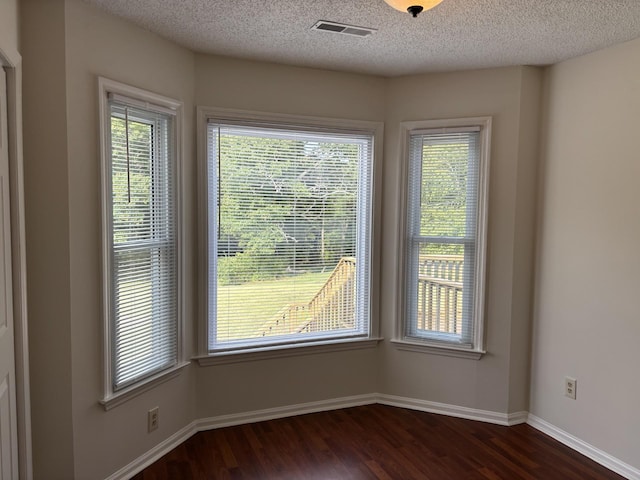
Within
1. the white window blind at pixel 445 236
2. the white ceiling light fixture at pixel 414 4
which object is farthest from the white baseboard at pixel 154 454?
the white ceiling light fixture at pixel 414 4

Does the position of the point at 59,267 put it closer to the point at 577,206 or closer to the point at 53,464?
the point at 53,464

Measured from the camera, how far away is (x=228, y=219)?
3029mm

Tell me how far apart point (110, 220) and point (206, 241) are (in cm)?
70

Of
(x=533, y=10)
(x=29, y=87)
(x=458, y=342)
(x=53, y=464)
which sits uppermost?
(x=533, y=10)

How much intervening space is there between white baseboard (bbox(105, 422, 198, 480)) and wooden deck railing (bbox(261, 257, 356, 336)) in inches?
31.7

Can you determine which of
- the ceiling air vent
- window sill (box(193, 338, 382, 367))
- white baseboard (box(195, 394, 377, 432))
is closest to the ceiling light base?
the ceiling air vent

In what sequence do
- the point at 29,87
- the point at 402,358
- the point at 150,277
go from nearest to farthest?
the point at 29,87, the point at 150,277, the point at 402,358

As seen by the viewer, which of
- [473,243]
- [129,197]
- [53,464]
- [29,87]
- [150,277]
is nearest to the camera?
[29,87]

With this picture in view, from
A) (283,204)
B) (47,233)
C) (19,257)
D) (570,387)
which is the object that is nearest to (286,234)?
(283,204)

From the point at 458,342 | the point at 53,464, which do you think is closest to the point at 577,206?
the point at 458,342

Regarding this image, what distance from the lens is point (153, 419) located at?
269 centimetres

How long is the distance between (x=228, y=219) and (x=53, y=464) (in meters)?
1.60

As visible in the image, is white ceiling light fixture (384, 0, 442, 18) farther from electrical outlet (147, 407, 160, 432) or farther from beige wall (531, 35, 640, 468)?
electrical outlet (147, 407, 160, 432)

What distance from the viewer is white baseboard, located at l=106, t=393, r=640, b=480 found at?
262 cm
